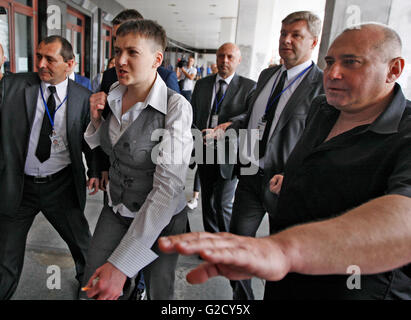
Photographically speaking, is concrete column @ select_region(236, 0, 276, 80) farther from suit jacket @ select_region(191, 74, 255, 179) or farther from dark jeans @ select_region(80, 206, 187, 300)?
dark jeans @ select_region(80, 206, 187, 300)

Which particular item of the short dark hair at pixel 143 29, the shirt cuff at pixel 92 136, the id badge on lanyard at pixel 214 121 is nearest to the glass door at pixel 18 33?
the id badge on lanyard at pixel 214 121

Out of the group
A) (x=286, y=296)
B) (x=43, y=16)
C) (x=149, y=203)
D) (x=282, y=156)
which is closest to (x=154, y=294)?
(x=149, y=203)

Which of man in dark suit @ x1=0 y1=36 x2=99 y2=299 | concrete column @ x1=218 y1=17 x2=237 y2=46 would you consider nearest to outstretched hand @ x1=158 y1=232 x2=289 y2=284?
man in dark suit @ x1=0 y1=36 x2=99 y2=299

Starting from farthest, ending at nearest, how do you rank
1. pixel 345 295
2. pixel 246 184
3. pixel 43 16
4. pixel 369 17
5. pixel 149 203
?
pixel 43 16 → pixel 369 17 → pixel 246 184 → pixel 149 203 → pixel 345 295

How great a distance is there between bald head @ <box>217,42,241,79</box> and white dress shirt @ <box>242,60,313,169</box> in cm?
92

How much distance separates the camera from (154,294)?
1505 millimetres

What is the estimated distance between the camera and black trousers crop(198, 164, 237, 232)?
2.84 m

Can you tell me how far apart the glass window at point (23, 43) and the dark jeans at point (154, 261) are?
6419mm

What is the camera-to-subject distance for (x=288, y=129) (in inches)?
75.2

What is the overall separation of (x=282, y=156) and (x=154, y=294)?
1.13m

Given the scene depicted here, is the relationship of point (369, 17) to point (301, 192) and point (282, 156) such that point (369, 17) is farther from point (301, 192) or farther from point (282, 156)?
point (301, 192)

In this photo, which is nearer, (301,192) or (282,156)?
(301,192)

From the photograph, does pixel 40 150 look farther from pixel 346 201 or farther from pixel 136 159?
pixel 346 201

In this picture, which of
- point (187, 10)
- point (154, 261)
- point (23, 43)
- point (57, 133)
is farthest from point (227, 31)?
point (154, 261)
